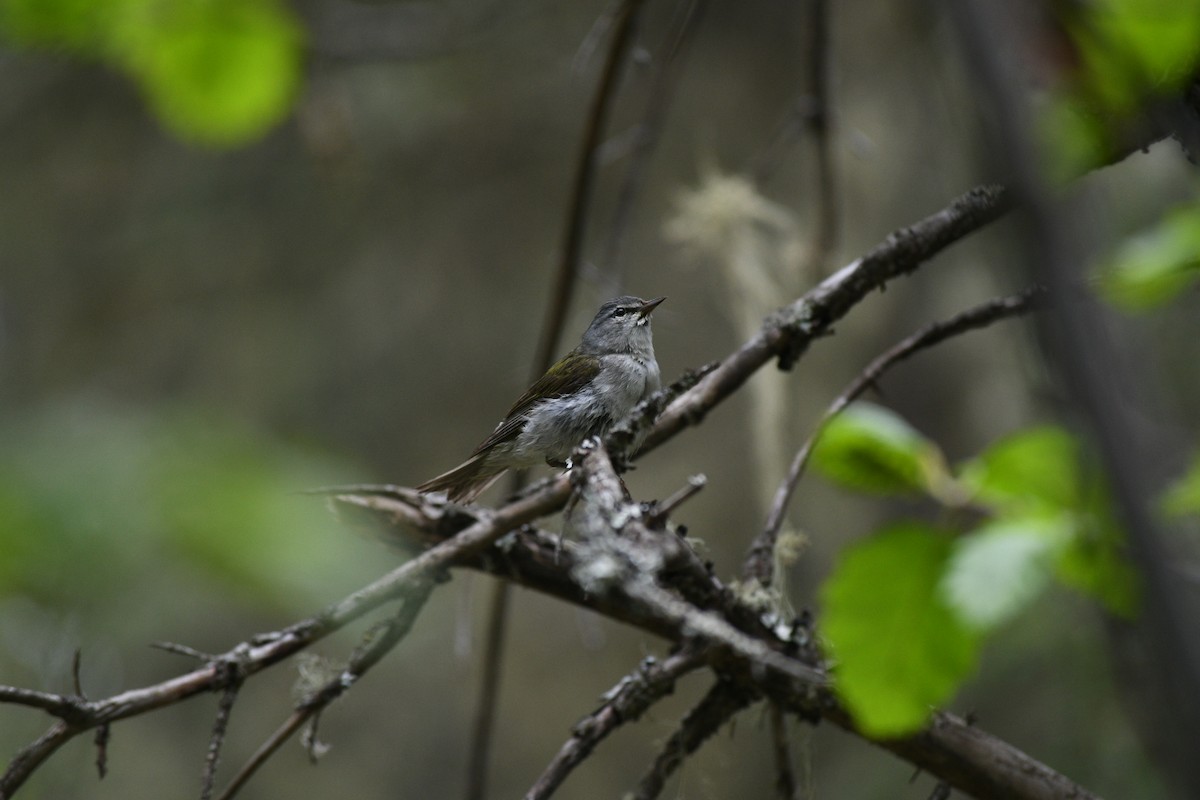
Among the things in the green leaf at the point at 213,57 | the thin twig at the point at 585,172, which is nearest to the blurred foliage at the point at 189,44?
the green leaf at the point at 213,57

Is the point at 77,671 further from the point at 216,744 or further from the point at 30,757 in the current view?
the point at 216,744

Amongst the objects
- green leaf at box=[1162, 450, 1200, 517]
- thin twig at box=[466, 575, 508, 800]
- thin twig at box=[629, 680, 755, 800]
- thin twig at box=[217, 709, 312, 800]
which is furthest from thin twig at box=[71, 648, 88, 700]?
green leaf at box=[1162, 450, 1200, 517]

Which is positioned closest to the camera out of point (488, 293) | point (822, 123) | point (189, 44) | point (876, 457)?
point (876, 457)

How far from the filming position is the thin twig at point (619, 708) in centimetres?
244

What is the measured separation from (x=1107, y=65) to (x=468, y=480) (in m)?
3.02

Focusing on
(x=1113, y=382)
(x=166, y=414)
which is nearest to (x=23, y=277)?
(x=166, y=414)

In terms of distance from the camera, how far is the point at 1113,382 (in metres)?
0.72

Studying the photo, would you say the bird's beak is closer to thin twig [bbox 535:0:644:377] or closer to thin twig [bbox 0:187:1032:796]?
thin twig [bbox 535:0:644:377]

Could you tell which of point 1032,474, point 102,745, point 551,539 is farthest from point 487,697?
point 1032,474

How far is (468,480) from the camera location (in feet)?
14.0

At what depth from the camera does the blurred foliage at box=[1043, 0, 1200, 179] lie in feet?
5.16

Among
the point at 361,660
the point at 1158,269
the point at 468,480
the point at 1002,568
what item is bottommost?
the point at 1002,568

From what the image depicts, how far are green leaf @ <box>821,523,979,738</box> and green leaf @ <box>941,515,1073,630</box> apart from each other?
0.16 ft

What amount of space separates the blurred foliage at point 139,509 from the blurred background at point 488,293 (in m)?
2.51
